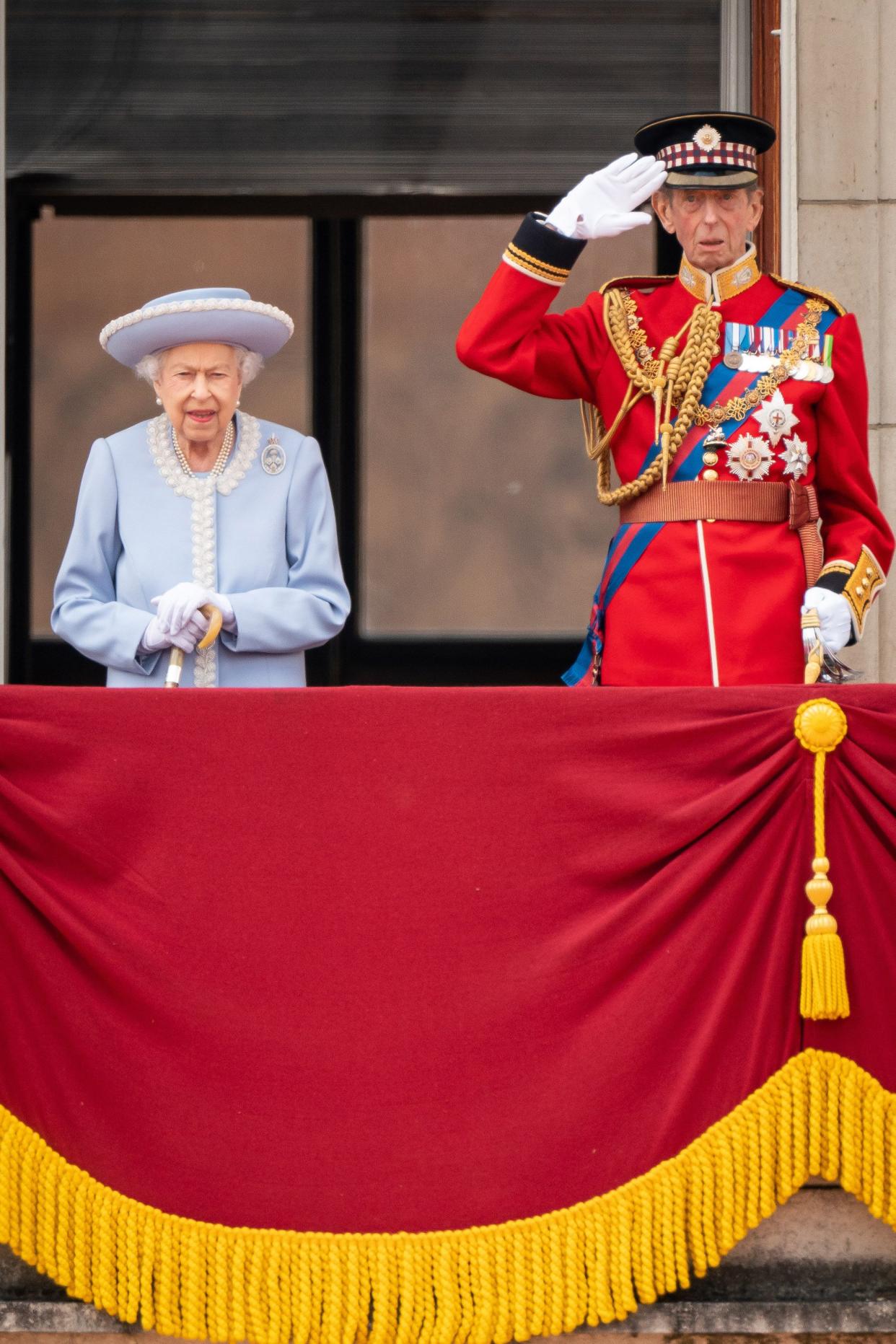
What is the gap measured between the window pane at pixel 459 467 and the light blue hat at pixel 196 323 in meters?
2.65

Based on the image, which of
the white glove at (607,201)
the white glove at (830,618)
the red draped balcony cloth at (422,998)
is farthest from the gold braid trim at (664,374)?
the red draped balcony cloth at (422,998)

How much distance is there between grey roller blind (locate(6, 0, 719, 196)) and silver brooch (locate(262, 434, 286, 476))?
89.4 inches

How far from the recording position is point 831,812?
3.23 m

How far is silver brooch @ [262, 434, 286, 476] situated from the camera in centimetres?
391

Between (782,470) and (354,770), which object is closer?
(354,770)

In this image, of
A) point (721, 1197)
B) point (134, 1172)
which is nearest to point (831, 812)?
point (721, 1197)

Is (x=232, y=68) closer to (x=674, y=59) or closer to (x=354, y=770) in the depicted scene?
(x=674, y=59)

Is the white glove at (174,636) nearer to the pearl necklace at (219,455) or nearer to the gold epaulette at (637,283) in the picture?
the pearl necklace at (219,455)

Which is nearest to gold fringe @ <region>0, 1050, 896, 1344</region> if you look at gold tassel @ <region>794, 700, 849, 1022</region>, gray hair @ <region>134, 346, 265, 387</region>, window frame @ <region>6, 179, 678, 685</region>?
gold tassel @ <region>794, 700, 849, 1022</region>

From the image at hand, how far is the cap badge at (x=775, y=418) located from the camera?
12.6ft

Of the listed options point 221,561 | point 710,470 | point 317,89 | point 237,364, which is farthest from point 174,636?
point 317,89

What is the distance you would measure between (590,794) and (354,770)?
374 millimetres

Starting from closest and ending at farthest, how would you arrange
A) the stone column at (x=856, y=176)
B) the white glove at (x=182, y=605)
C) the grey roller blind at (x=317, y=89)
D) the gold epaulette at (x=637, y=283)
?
the white glove at (x=182, y=605) → the gold epaulette at (x=637, y=283) → the stone column at (x=856, y=176) → the grey roller blind at (x=317, y=89)

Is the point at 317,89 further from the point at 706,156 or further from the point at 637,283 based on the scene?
the point at 706,156
